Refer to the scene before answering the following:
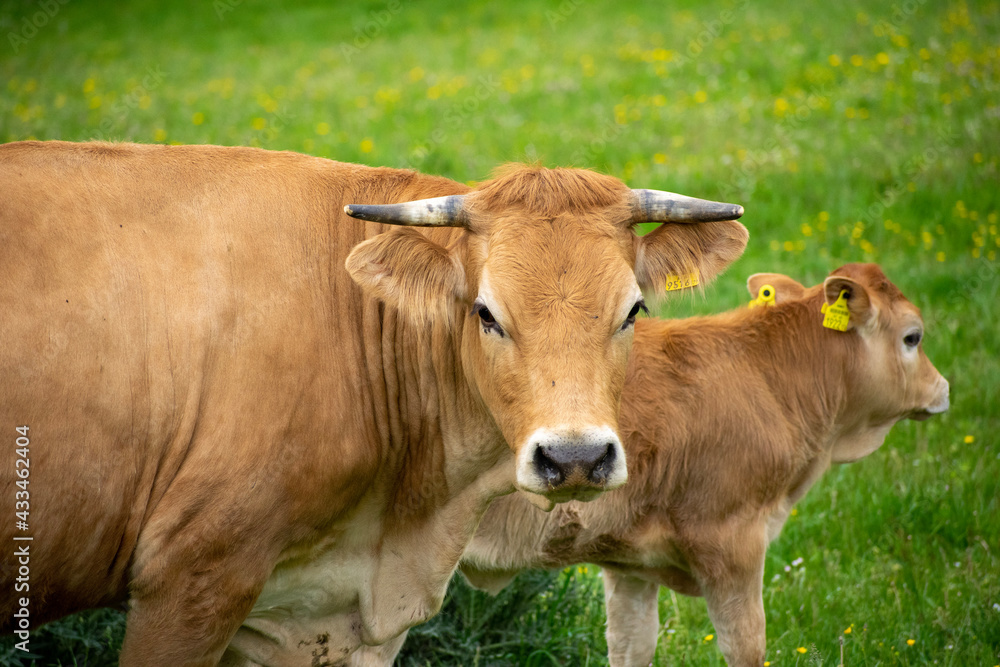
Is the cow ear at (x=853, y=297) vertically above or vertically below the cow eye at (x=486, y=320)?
below

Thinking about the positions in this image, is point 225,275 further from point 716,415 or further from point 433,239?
point 716,415

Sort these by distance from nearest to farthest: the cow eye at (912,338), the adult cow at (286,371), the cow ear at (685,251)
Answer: the adult cow at (286,371) → the cow ear at (685,251) → the cow eye at (912,338)

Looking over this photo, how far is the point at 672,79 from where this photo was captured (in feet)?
49.8

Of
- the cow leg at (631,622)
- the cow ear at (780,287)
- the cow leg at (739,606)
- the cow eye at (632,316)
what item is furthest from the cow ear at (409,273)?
the cow ear at (780,287)

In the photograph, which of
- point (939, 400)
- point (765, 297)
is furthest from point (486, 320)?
point (939, 400)

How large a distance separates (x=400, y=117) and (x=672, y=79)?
179 inches

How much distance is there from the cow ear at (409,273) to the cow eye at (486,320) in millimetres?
252

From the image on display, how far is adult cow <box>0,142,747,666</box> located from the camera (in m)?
3.30

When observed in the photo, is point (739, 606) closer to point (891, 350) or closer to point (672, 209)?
point (891, 350)

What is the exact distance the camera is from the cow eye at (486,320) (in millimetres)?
3521

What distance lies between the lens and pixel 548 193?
12.2 feet

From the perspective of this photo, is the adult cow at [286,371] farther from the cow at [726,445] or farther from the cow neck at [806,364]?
the cow neck at [806,364]

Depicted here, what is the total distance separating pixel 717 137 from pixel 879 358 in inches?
307

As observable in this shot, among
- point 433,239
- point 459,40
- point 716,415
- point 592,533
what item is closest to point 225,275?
point 433,239
